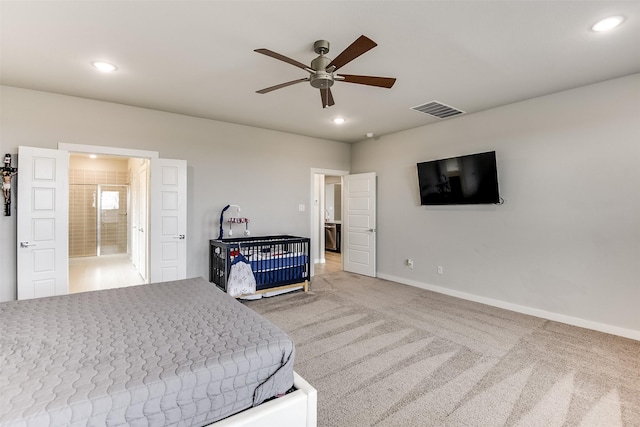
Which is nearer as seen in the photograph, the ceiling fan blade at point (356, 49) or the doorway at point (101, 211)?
the ceiling fan blade at point (356, 49)

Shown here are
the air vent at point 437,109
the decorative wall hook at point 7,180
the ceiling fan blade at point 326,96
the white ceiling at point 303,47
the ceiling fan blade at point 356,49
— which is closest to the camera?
the ceiling fan blade at point 356,49

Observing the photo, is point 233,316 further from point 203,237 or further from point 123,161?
point 123,161

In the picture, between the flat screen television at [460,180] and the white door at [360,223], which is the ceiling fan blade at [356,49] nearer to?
the flat screen television at [460,180]

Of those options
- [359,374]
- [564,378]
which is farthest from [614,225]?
[359,374]

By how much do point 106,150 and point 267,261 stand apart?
8.23 feet

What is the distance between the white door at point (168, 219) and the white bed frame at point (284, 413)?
3.19 metres

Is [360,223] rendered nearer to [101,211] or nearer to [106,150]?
[106,150]

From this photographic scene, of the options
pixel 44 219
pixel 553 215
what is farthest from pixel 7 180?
pixel 553 215

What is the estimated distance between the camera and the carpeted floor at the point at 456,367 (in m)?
1.94

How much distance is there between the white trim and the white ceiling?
606mm

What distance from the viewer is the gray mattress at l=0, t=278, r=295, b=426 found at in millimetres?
1114

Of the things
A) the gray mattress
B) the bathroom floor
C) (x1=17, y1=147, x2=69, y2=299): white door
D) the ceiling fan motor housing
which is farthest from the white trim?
the ceiling fan motor housing

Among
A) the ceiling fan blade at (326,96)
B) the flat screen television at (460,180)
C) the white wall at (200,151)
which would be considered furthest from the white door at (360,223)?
the ceiling fan blade at (326,96)

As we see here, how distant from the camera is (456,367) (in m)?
2.47
